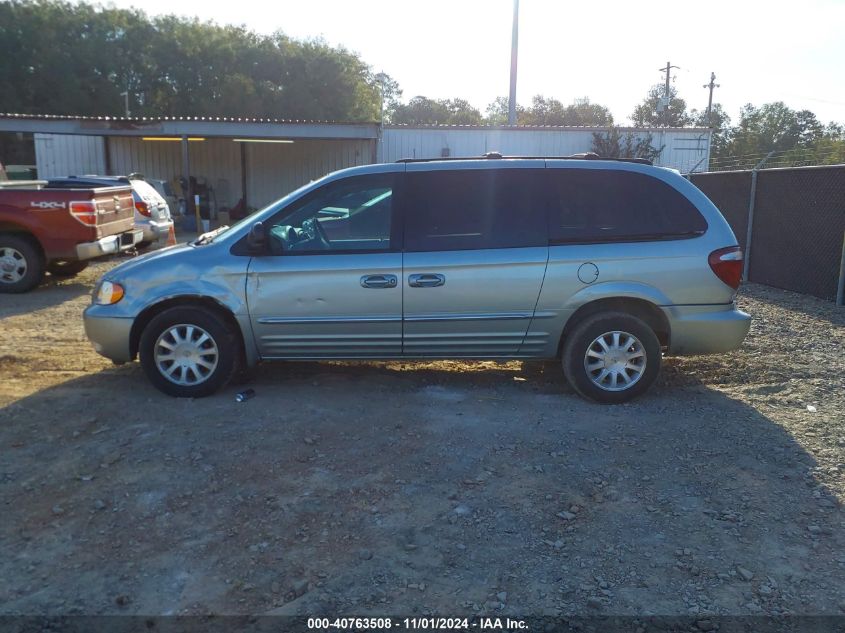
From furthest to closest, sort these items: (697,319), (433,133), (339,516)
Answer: (433,133) < (697,319) < (339,516)

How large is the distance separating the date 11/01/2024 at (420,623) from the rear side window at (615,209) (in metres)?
3.31

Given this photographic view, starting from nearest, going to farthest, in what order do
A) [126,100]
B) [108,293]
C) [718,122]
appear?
1. [108,293]
2. [126,100]
3. [718,122]

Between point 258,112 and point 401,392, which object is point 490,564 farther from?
point 258,112

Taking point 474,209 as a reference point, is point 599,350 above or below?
below

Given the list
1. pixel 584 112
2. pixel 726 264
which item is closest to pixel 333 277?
pixel 726 264

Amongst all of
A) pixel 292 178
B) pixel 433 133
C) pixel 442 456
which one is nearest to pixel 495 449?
pixel 442 456

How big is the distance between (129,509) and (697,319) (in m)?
4.23

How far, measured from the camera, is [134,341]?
600 centimetres


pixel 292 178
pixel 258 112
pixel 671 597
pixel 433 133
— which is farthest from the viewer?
pixel 258 112

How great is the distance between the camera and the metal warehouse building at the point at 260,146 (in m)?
22.6

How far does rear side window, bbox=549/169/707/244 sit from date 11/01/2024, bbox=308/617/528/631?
3313mm

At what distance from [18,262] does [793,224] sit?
445 inches

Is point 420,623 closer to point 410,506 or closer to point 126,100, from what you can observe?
Result: point 410,506

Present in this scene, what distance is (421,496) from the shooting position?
424 cm
